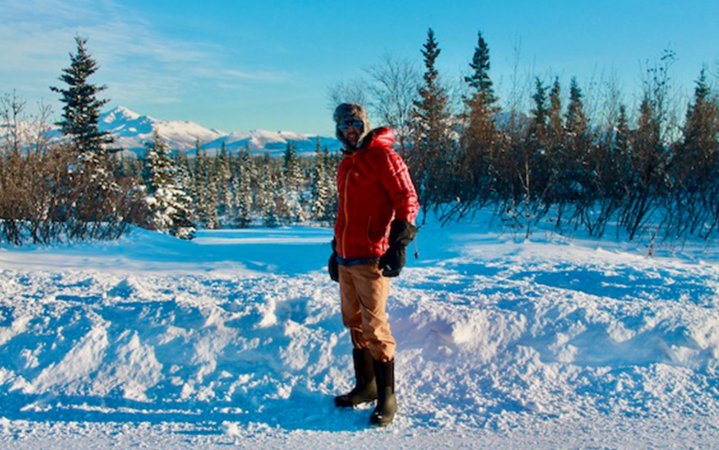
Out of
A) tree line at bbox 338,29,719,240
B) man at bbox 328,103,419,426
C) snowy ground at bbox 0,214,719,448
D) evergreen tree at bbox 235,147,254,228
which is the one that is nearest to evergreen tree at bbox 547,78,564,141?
tree line at bbox 338,29,719,240

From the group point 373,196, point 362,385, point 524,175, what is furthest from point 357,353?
point 524,175

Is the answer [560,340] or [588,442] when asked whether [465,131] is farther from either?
[588,442]

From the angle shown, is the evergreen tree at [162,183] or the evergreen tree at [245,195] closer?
the evergreen tree at [162,183]

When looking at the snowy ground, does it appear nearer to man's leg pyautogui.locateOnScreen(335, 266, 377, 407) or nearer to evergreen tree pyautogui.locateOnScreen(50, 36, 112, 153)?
man's leg pyautogui.locateOnScreen(335, 266, 377, 407)

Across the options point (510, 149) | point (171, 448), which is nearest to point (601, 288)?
point (171, 448)

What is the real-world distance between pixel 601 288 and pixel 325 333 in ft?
10.2

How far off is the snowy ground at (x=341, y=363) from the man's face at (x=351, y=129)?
171 cm

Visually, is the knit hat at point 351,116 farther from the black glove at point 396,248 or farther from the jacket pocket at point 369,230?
the black glove at point 396,248

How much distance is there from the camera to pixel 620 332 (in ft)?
12.8

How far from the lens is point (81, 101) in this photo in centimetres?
2583

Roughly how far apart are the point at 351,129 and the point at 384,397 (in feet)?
5.59

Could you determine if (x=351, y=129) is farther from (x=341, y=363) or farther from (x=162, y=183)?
(x=162, y=183)

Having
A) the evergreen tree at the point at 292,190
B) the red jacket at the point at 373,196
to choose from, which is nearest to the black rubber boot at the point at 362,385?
the red jacket at the point at 373,196

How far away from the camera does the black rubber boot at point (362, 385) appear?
3.22 meters
